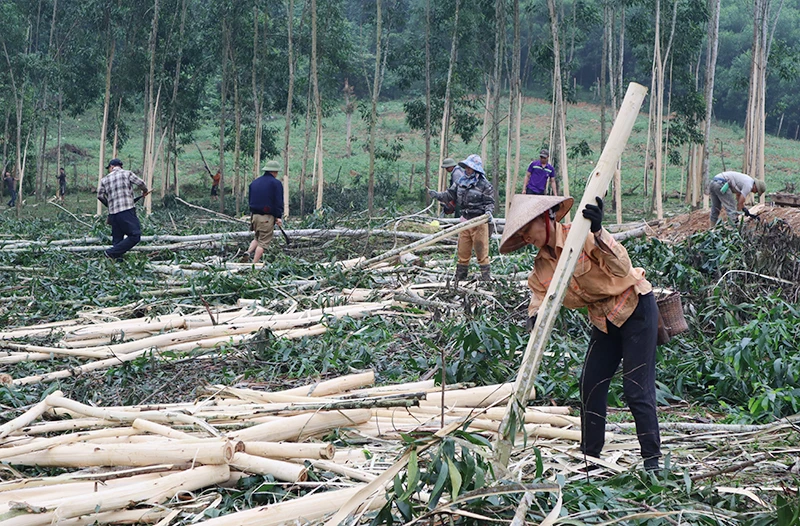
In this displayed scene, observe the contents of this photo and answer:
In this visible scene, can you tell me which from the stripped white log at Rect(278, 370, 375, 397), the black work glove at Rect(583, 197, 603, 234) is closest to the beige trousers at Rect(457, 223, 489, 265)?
the stripped white log at Rect(278, 370, 375, 397)

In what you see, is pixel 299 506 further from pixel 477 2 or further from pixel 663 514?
pixel 477 2

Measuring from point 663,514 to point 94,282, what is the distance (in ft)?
27.4

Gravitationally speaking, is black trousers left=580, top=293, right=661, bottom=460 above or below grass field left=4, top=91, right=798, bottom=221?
below

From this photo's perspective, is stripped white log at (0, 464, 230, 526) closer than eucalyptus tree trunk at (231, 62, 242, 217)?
Yes

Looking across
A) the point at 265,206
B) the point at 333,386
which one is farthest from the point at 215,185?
the point at 333,386

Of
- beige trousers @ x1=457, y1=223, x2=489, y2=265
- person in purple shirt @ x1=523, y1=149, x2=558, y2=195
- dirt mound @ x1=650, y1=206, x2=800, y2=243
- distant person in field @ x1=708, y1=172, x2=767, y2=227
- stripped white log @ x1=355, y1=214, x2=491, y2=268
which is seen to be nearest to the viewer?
stripped white log @ x1=355, y1=214, x2=491, y2=268

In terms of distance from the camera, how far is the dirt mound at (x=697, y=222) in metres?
11.7

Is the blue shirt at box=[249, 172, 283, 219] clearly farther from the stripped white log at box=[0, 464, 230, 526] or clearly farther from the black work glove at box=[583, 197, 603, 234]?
the black work glove at box=[583, 197, 603, 234]

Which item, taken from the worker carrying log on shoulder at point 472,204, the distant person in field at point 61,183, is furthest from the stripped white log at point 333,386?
the distant person in field at point 61,183

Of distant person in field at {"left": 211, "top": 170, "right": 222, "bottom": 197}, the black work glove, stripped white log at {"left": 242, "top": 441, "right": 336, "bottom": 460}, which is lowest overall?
stripped white log at {"left": 242, "top": 441, "right": 336, "bottom": 460}

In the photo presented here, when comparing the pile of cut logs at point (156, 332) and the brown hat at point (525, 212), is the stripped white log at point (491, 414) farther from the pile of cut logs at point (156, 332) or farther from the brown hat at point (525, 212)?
the pile of cut logs at point (156, 332)

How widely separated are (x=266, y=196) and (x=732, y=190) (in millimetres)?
6382

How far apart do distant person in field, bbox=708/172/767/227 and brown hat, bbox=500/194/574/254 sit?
792cm

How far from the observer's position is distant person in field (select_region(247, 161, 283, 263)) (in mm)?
10836
